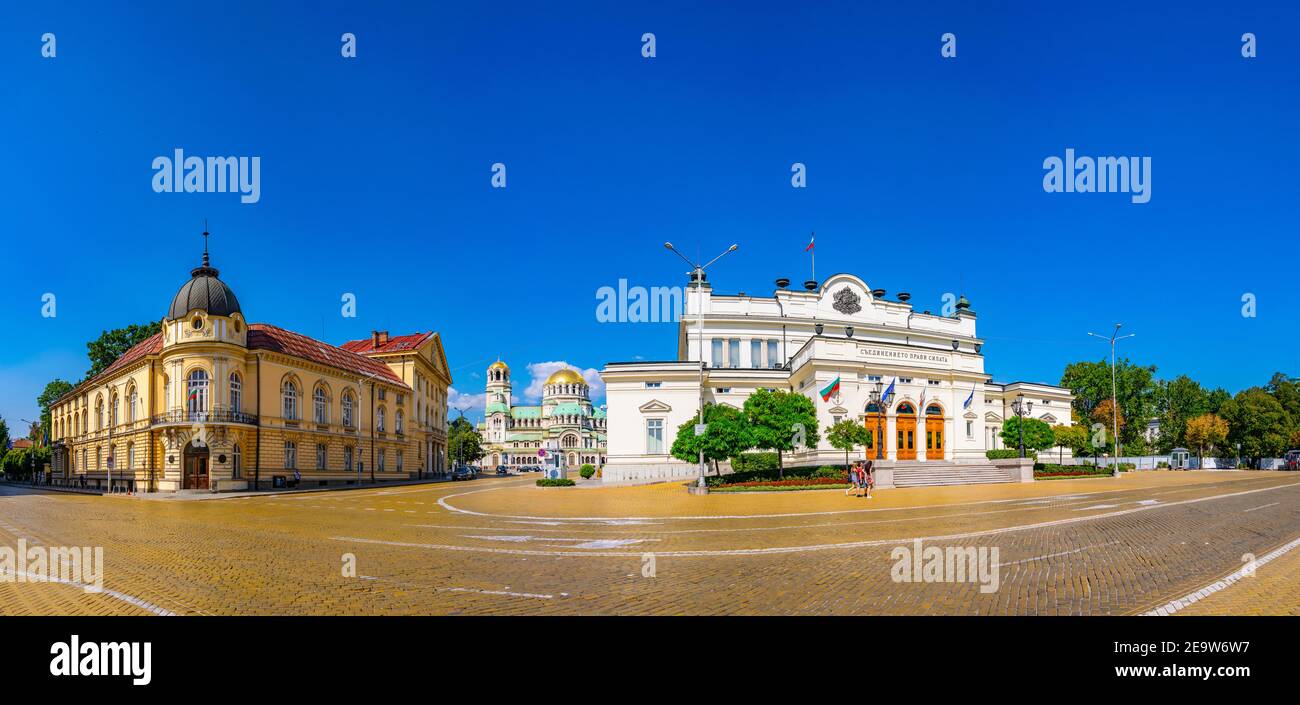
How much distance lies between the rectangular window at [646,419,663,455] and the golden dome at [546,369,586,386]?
117m

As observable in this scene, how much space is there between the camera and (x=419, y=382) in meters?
74.6

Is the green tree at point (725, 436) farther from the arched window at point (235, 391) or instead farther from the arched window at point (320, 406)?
the arched window at point (320, 406)

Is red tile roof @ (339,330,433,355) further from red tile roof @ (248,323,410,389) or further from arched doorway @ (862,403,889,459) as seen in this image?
arched doorway @ (862,403,889,459)

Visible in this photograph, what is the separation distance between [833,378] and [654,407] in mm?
13669

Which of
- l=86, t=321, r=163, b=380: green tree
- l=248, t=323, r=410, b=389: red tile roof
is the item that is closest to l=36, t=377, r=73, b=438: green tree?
l=86, t=321, r=163, b=380: green tree

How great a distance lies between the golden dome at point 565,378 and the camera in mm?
168375

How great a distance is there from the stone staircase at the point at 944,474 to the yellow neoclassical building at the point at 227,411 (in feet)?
134

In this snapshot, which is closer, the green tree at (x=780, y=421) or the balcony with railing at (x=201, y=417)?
the green tree at (x=780, y=421)

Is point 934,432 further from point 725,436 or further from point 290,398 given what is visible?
point 290,398

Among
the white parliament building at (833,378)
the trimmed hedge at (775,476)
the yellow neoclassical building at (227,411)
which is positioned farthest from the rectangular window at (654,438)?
the yellow neoclassical building at (227,411)

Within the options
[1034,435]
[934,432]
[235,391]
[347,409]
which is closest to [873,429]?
[934,432]

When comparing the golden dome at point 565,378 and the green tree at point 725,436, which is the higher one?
the golden dome at point 565,378

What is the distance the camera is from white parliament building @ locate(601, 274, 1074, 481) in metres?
Answer: 45.9
